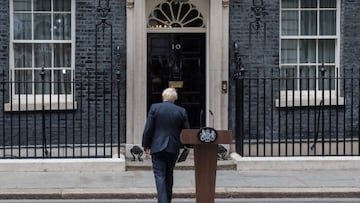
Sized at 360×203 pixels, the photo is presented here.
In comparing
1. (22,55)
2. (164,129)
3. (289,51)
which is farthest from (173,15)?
(164,129)

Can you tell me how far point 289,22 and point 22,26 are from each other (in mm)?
5140

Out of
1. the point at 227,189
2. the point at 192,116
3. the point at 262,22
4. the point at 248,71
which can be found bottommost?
the point at 227,189

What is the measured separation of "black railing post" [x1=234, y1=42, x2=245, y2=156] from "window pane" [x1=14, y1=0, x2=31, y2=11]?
3.97m

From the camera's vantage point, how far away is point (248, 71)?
12773 millimetres

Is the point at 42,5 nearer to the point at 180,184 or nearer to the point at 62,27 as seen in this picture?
the point at 62,27

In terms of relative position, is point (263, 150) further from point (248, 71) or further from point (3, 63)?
point (3, 63)

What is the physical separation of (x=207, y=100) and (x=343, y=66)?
2.74 meters

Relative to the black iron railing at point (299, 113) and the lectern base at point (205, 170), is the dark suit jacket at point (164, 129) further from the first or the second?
the black iron railing at point (299, 113)

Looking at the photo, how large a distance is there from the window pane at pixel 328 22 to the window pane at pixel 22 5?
5.68 metres

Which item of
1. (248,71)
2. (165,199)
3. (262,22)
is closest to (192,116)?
(248,71)

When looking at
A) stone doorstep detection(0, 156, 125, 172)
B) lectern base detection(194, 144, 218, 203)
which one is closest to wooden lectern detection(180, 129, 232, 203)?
lectern base detection(194, 144, 218, 203)

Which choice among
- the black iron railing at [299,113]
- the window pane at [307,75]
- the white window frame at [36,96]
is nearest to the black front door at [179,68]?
the black iron railing at [299,113]

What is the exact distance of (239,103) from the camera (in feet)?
40.9

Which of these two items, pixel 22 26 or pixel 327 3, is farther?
pixel 327 3
